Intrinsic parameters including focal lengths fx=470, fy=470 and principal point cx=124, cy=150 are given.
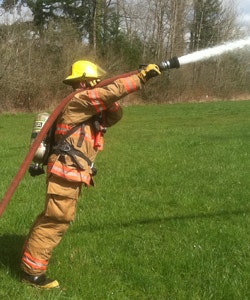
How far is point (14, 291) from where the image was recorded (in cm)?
475

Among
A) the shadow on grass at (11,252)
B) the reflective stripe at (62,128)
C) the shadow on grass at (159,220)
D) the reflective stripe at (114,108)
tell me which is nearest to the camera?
the reflective stripe at (62,128)

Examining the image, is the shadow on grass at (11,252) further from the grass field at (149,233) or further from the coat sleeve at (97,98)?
the coat sleeve at (97,98)

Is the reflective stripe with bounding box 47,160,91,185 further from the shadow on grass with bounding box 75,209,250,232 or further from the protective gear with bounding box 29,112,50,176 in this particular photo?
the shadow on grass with bounding box 75,209,250,232

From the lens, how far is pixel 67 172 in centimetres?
464

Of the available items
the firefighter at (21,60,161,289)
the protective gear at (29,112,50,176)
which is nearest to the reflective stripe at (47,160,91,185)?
the firefighter at (21,60,161,289)

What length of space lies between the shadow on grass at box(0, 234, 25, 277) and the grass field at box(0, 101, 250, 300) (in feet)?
0.04

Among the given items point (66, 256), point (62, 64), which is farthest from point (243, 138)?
point (62, 64)

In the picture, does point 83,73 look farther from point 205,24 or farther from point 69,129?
point 205,24

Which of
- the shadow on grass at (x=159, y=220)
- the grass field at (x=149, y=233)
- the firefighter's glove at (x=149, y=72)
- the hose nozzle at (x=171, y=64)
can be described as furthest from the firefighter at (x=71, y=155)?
the shadow on grass at (x=159, y=220)

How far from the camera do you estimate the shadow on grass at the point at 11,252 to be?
17.4 ft

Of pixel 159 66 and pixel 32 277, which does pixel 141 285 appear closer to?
pixel 32 277

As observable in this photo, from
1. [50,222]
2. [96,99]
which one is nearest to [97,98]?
[96,99]

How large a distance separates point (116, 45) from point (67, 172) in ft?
149

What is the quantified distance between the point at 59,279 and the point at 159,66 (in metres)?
2.51
